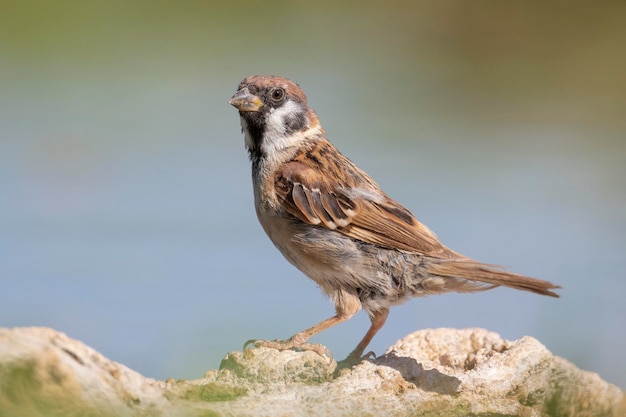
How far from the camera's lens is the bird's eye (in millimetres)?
3292

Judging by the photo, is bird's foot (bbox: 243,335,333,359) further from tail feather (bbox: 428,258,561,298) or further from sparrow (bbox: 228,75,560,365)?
tail feather (bbox: 428,258,561,298)

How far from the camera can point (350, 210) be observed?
3.17 m

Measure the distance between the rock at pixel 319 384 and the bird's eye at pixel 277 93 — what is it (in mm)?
1084

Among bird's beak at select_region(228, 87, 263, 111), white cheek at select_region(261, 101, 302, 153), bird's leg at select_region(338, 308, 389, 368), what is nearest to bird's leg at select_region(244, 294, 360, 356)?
bird's leg at select_region(338, 308, 389, 368)

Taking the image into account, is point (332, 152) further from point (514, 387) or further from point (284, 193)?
point (514, 387)

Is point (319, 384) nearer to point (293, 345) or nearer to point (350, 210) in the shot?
point (293, 345)

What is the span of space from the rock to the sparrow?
0.83 feet

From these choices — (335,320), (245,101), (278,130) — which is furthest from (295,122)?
(335,320)

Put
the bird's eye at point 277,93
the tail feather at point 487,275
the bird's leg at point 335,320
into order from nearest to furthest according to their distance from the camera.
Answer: the tail feather at point 487,275 < the bird's leg at point 335,320 < the bird's eye at point 277,93

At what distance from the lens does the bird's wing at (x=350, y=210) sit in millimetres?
3100

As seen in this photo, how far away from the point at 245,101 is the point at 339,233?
63 centimetres

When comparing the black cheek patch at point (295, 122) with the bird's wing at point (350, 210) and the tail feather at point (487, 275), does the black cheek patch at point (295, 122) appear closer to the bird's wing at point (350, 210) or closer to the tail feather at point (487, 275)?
the bird's wing at point (350, 210)

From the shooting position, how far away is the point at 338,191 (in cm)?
323

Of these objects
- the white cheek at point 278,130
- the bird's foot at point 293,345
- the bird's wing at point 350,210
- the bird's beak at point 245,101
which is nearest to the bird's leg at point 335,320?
the bird's foot at point 293,345
